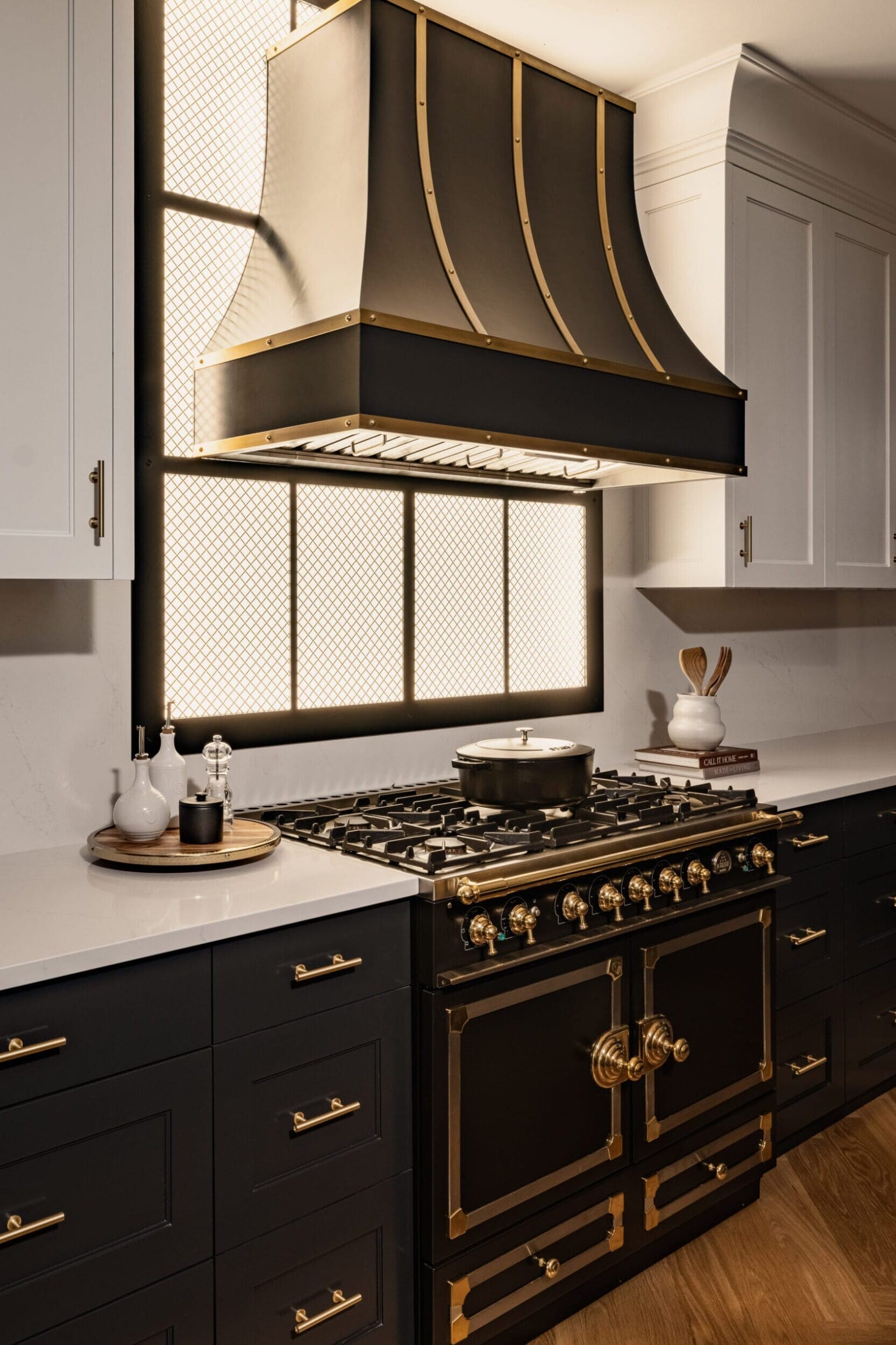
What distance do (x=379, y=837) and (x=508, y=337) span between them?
988mm

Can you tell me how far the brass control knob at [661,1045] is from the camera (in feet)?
7.62

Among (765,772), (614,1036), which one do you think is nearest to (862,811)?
(765,772)

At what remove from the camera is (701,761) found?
305 cm

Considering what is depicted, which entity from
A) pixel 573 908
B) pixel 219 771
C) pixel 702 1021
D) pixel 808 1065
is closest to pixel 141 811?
pixel 219 771

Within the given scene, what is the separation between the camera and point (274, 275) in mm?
2234

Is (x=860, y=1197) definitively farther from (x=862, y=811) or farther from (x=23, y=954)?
(x=23, y=954)

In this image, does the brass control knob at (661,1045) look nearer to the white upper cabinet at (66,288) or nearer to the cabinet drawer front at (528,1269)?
the cabinet drawer front at (528,1269)

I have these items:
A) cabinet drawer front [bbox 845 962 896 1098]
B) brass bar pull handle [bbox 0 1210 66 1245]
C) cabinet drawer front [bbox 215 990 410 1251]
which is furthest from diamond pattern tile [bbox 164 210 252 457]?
cabinet drawer front [bbox 845 962 896 1098]

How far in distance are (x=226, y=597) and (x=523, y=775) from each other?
29.3 inches

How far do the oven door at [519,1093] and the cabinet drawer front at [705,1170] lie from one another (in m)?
0.18

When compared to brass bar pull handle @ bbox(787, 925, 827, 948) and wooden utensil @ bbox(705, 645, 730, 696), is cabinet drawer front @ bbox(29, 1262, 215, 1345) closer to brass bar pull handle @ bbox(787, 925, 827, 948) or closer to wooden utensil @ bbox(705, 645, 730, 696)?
brass bar pull handle @ bbox(787, 925, 827, 948)

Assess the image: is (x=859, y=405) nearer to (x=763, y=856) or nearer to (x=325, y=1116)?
(x=763, y=856)

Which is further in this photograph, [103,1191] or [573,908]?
[573,908]

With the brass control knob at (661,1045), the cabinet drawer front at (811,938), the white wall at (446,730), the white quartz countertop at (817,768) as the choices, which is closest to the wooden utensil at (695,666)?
the white wall at (446,730)
